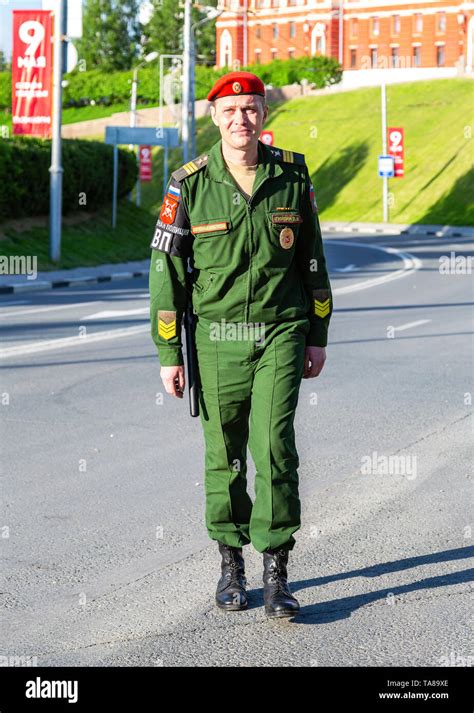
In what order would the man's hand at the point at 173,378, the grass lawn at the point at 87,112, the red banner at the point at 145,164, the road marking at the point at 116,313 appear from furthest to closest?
the grass lawn at the point at 87,112, the red banner at the point at 145,164, the road marking at the point at 116,313, the man's hand at the point at 173,378

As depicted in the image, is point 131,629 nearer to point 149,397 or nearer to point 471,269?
point 149,397

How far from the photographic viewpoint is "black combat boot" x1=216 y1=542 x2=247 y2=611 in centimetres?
528

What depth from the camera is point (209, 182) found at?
5230 mm

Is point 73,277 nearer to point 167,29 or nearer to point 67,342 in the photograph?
point 67,342

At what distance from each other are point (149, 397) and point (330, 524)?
435 cm

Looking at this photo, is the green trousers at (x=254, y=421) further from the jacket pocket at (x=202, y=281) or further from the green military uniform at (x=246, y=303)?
the jacket pocket at (x=202, y=281)

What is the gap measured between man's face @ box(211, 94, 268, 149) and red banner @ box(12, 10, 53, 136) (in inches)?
897

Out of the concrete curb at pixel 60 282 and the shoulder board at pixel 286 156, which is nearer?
the shoulder board at pixel 286 156

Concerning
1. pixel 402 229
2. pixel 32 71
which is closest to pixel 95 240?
pixel 32 71

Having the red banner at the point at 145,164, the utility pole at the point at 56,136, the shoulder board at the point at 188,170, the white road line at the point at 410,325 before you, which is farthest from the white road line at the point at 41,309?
the red banner at the point at 145,164

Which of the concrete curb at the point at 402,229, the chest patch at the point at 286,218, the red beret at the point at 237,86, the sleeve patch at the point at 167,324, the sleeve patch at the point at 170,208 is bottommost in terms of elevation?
the sleeve patch at the point at 167,324

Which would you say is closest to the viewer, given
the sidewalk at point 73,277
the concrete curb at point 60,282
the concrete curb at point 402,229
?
the concrete curb at point 60,282

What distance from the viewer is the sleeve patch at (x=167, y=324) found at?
17.5 feet

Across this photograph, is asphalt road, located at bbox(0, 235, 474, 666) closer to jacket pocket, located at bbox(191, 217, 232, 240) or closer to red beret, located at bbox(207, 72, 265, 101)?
jacket pocket, located at bbox(191, 217, 232, 240)
